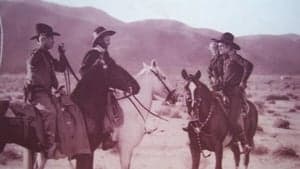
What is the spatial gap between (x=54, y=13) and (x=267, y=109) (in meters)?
1.98

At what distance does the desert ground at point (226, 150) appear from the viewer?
423cm

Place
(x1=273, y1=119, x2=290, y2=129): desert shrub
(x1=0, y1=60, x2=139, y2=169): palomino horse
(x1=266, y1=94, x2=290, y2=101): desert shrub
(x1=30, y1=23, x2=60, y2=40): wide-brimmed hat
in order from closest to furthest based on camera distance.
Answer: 1. (x1=0, y1=60, x2=139, y2=169): palomino horse
2. (x1=30, y1=23, x2=60, y2=40): wide-brimmed hat
3. (x1=273, y1=119, x2=290, y2=129): desert shrub
4. (x1=266, y1=94, x2=290, y2=101): desert shrub

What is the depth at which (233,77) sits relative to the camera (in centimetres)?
442

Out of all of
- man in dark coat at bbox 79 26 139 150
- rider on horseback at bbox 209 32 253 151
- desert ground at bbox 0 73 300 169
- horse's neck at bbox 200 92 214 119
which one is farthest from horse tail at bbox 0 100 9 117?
rider on horseback at bbox 209 32 253 151

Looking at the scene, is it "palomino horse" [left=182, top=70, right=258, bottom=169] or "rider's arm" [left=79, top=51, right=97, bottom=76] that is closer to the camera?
"rider's arm" [left=79, top=51, right=97, bottom=76]

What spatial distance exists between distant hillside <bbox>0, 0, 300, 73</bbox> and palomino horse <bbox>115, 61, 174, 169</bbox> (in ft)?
0.31

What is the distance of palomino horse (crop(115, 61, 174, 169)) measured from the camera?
4.24 metres

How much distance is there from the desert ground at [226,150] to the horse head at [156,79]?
3.2 inches

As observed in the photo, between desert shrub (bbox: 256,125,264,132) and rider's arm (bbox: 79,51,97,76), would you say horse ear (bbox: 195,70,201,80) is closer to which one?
desert shrub (bbox: 256,125,264,132)

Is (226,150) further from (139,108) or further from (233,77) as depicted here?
(139,108)

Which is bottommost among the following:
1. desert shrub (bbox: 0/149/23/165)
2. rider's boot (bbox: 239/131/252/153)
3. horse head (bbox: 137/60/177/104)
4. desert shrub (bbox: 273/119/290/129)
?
desert shrub (bbox: 0/149/23/165)

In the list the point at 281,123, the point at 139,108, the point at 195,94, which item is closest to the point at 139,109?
the point at 139,108

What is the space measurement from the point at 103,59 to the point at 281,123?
157 cm

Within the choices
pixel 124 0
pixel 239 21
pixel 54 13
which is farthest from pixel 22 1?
pixel 239 21
